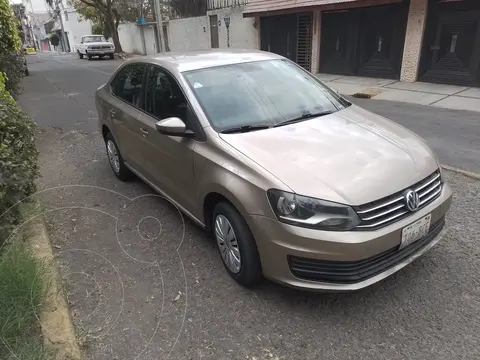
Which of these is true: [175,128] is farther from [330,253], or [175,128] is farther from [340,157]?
[330,253]

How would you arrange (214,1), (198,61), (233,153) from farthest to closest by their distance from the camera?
(214,1) → (198,61) → (233,153)

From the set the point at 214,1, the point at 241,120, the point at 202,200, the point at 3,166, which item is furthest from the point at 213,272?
the point at 214,1

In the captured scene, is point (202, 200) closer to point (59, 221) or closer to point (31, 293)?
point (31, 293)

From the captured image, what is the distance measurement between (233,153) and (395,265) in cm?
131

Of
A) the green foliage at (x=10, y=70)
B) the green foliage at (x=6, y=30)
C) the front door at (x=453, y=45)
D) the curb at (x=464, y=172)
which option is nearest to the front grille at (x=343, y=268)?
the curb at (x=464, y=172)

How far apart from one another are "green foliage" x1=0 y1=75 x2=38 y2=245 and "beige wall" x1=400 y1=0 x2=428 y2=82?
35.5 ft

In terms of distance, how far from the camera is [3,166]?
3000mm

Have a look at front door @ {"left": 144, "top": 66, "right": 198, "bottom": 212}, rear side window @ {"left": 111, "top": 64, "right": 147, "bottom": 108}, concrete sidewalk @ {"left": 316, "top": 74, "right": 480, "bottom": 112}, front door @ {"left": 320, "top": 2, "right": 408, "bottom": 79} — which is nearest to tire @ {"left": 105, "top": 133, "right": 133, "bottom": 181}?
rear side window @ {"left": 111, "top": 64, "right": 147, "bottom": 108}

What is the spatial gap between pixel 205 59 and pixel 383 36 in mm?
10364

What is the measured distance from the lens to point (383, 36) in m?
12.3

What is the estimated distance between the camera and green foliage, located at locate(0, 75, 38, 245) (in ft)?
9.89

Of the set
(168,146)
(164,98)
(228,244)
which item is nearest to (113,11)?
(164,98)

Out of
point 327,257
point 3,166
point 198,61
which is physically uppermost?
point 198,61

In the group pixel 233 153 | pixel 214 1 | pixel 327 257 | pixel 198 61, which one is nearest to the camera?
pixel 327 257
